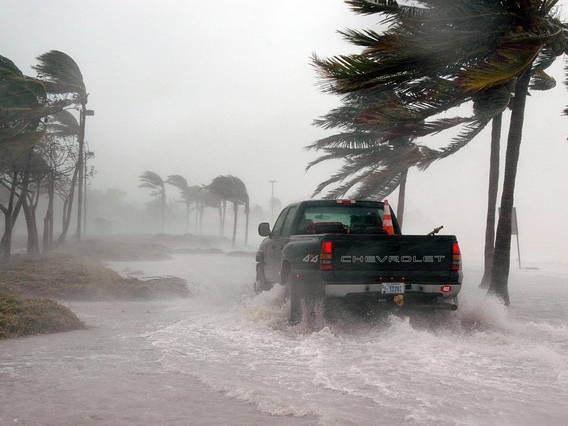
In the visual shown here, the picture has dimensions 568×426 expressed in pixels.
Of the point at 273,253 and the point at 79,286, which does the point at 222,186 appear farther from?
the point at 273,253

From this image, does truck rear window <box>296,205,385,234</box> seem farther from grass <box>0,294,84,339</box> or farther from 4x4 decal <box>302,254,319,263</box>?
grass <box>0,294,84,339</box>

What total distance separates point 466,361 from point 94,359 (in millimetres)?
3972

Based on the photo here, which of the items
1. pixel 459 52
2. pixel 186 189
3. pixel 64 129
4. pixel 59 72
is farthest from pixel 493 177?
pixel 186 189

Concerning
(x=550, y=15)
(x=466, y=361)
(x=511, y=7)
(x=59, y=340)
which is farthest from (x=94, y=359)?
(x=550, y=15)

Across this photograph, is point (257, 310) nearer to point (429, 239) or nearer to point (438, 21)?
point (429, 239)

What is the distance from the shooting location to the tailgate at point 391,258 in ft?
24.5

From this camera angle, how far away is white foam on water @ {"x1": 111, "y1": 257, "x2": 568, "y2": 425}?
4449 millimetres

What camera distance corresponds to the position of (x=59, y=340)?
745 cm

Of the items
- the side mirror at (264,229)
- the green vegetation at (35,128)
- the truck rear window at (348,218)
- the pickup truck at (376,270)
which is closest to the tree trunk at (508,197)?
the truck rear window at (348,218)

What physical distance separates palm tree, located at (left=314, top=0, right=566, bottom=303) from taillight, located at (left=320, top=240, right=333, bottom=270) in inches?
148

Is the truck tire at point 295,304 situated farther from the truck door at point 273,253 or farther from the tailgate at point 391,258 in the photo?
the truck door at point 273,253

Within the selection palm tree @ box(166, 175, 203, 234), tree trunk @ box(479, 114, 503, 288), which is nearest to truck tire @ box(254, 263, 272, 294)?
tree trunk @ box(479, 114, 503, 288)

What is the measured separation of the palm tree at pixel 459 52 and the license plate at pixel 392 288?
3.61 m

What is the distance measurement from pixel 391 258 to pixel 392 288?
389 millimetres
